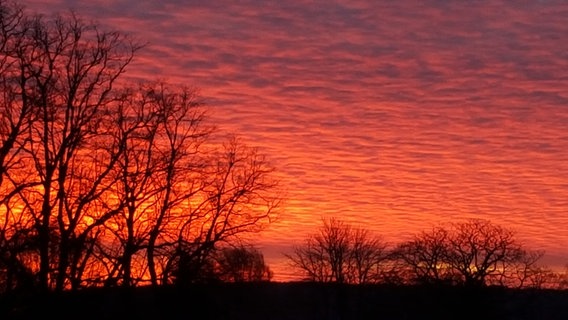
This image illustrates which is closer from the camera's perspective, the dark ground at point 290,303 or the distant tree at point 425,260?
the dark ground at point 290,303

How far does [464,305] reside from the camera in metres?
86.9

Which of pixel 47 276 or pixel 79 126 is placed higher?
pixel 79 126

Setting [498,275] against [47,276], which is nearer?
[47,276]

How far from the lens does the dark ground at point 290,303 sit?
39438 millimetres

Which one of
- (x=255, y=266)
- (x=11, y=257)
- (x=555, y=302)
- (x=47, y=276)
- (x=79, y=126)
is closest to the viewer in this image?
(x=11, y=257)

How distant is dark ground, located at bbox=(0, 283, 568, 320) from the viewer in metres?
39.4

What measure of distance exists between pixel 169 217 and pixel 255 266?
58.4m

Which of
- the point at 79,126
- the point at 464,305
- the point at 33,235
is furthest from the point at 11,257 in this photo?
the point at 464,305

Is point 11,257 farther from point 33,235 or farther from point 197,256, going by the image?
point 197,256

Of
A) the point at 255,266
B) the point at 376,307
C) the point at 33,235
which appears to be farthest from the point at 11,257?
the point at 376,307

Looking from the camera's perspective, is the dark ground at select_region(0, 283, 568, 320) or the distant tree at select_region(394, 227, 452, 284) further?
the distant tree at select_region(394, 227, 452, 284)

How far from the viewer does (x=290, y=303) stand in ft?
433

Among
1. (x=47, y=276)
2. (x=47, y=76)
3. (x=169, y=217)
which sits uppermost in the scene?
(x=47, y=76)

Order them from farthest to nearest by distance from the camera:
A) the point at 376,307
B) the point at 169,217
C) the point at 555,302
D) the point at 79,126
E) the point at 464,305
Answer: the point at 555,302, the point at 376,307, the point at 464,305, the point at 169,217, the point at 79,126
